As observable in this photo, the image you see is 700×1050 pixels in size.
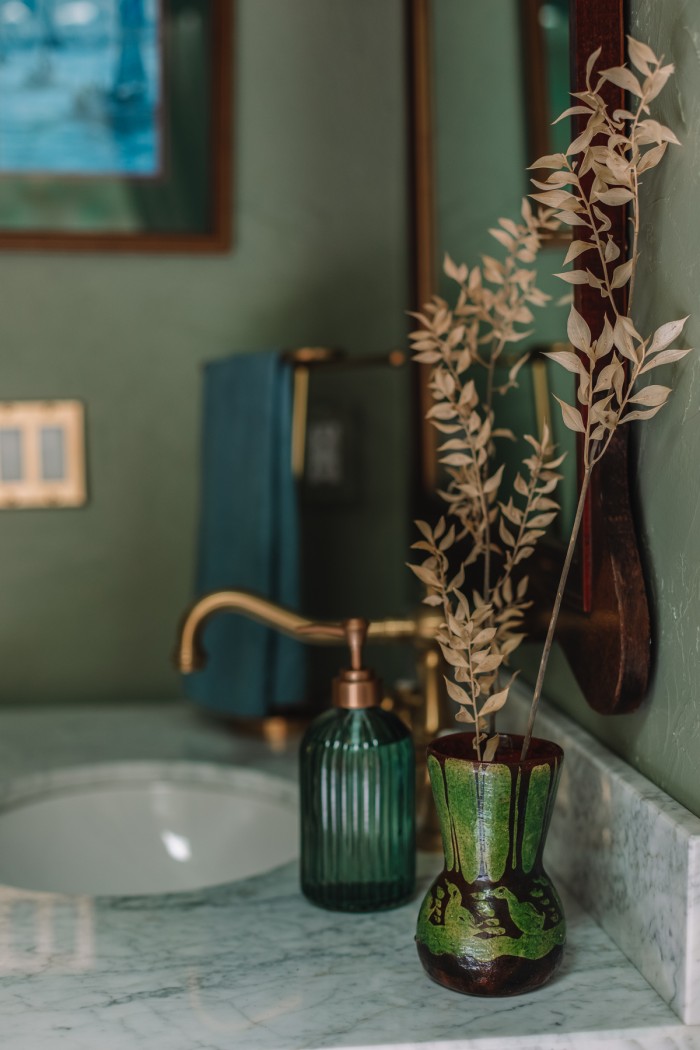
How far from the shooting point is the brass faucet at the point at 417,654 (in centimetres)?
95

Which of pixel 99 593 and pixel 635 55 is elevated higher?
pixel 635 55

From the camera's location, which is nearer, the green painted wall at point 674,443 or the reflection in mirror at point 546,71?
the green painted wall at point 674,443

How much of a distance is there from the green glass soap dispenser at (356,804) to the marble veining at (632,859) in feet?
0.40

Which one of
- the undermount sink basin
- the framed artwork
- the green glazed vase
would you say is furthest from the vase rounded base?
the framed artwork

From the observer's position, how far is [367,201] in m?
1.53

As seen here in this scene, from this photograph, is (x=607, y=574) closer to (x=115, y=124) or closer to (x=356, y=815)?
(x=356, y=815)

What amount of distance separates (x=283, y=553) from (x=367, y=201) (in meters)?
0.52

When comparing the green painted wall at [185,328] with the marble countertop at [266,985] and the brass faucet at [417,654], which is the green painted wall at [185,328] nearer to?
the brass faucet at [417,654]

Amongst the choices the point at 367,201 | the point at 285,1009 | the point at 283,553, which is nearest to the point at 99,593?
the point at 283,553

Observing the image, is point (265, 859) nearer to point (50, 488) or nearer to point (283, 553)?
point (283, 553)

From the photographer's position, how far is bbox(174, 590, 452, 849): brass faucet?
953 mm

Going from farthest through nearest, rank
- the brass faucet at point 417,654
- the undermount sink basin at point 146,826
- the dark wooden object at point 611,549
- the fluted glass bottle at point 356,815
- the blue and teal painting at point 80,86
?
1. the blue and teal painting at point 80,86
2. the undermount sink basin at point 146,826
3. the brass faucet at point 417,654
4. the fluted glass bottle at point 356,815
5. the dark wooden object at point 611,549

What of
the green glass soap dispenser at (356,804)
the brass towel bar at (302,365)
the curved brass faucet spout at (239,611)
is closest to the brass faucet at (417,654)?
the curved brass faucet spout at (239,611)

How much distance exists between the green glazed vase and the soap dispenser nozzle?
0.15 metres
